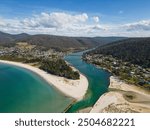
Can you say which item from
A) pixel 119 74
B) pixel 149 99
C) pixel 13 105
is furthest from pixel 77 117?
pixel 119 74

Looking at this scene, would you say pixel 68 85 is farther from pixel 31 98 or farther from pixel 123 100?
pixel 123 100

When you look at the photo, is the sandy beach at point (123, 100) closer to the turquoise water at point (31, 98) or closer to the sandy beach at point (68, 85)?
the sandy beach at point (68, 85)

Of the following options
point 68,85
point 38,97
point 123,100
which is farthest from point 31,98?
point 123,100

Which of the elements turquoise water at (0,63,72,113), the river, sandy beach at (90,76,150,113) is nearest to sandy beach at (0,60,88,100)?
the river

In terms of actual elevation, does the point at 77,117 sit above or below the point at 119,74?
above

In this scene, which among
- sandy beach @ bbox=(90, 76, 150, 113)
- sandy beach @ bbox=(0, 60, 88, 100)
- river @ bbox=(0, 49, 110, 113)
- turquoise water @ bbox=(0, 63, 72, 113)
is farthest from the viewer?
sandy beach @ bbox=(0, 60, 88, 100)

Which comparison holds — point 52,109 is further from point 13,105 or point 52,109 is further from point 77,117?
point 77,117

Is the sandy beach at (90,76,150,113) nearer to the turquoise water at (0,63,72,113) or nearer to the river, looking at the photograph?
the river
